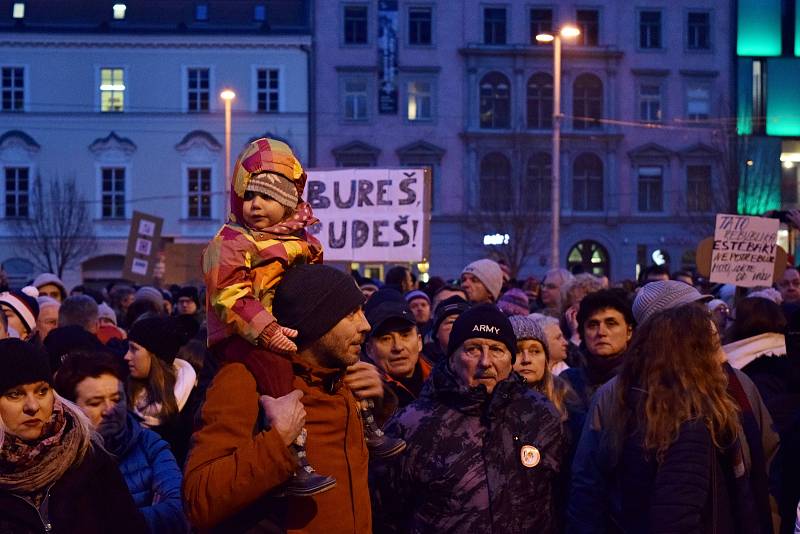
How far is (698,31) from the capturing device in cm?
5084

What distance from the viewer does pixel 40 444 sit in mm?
4129

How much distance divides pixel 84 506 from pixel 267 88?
45.2 m

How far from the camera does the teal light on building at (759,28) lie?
50.7 metres

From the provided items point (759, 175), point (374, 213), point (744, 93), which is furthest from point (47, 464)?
point (744, 93)

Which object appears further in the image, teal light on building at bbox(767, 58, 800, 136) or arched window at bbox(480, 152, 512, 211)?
teal light on building at bbox(767, 58, 800, 136)

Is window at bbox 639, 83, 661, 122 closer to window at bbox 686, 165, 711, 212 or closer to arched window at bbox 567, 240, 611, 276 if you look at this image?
window at bbox 686, 165, 711, 212

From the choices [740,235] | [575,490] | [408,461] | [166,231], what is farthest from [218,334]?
[166,231]

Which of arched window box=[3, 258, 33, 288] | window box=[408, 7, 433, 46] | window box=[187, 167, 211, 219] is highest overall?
window box=[408, 7, 433, 46]

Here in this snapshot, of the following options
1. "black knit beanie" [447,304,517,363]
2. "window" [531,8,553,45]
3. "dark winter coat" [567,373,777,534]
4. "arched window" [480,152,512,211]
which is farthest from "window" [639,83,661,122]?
"dark winter coat" [567,373,777,534]

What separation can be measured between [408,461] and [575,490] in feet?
2.25

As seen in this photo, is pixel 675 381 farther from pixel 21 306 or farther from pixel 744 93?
pixel 744 93

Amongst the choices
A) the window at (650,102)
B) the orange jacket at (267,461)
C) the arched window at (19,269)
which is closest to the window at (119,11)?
the arched window at (19,269)

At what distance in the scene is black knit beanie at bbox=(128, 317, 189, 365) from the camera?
6887 millimetres

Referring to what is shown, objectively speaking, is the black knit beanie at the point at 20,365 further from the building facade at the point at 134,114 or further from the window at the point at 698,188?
the window at the point at 698,188
